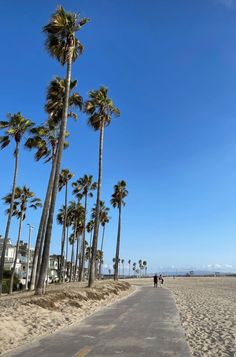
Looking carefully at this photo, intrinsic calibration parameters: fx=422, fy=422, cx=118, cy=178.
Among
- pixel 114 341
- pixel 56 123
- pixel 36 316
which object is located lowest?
pixel 114 341

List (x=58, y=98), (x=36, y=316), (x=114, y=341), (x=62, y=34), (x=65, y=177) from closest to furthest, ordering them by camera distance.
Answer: (x=114, y=341), (x=36, y=316), (x=62, y=34), (x=58, y=98), (x=65, y=177)

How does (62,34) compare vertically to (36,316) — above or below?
above

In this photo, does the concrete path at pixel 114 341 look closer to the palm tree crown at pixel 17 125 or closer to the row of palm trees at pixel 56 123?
the row of palm trees at pixel 56 123

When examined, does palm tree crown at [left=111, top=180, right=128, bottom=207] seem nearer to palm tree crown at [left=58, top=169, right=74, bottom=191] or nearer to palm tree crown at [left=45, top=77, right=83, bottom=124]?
palm tree crown at [left=58, top=169, right=74, bottom=191]

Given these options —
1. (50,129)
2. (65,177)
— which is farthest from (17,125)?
(65,177)

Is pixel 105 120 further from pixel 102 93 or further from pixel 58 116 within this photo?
pixel 58 116

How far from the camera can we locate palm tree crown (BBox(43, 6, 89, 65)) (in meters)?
25.2

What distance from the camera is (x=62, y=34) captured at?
25.8 metres

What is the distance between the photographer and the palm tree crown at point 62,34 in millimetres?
25250

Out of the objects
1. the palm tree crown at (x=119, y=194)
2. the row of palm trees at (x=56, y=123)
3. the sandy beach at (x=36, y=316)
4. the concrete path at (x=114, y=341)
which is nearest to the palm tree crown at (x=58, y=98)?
the row of palm trees at (x=56, y=123)

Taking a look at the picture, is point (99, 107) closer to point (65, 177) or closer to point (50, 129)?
point (50, 129)

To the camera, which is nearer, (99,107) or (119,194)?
(99,107)

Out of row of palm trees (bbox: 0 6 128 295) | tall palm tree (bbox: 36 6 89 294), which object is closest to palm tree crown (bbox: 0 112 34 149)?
row of palm trees (bbox: 0 6 128 295)

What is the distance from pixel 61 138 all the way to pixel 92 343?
14.8 m
